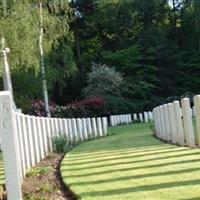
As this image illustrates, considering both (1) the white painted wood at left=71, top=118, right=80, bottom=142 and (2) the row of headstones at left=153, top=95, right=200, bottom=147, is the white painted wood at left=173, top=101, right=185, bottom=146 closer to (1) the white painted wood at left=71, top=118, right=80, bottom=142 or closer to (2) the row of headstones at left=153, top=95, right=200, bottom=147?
(2) the row of headstones at left=153, top=95, right=200, bottom=147

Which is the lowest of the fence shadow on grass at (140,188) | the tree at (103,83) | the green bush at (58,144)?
the fence shadow on grass at (140,188)

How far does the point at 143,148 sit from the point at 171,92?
104ft

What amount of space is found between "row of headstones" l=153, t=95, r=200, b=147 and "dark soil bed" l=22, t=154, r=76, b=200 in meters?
2.71

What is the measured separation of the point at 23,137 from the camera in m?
8.05

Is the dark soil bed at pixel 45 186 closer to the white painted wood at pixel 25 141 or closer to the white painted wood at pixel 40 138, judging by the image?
the white painted wood at pixel 25 141

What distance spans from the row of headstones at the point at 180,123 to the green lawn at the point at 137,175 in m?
0.65

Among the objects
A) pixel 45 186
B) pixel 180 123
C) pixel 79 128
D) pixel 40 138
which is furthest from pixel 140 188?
pixel 79 128

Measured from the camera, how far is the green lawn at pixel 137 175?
568 cm

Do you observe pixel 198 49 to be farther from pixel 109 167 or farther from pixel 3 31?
pixel 109 167

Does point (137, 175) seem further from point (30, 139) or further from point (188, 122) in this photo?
point (188, 122)

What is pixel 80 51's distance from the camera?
151 feet

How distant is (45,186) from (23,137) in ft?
5.01

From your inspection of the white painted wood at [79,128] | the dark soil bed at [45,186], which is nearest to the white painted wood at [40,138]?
the dark soil bed at [45,186]

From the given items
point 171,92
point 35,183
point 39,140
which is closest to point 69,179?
point 35,183
